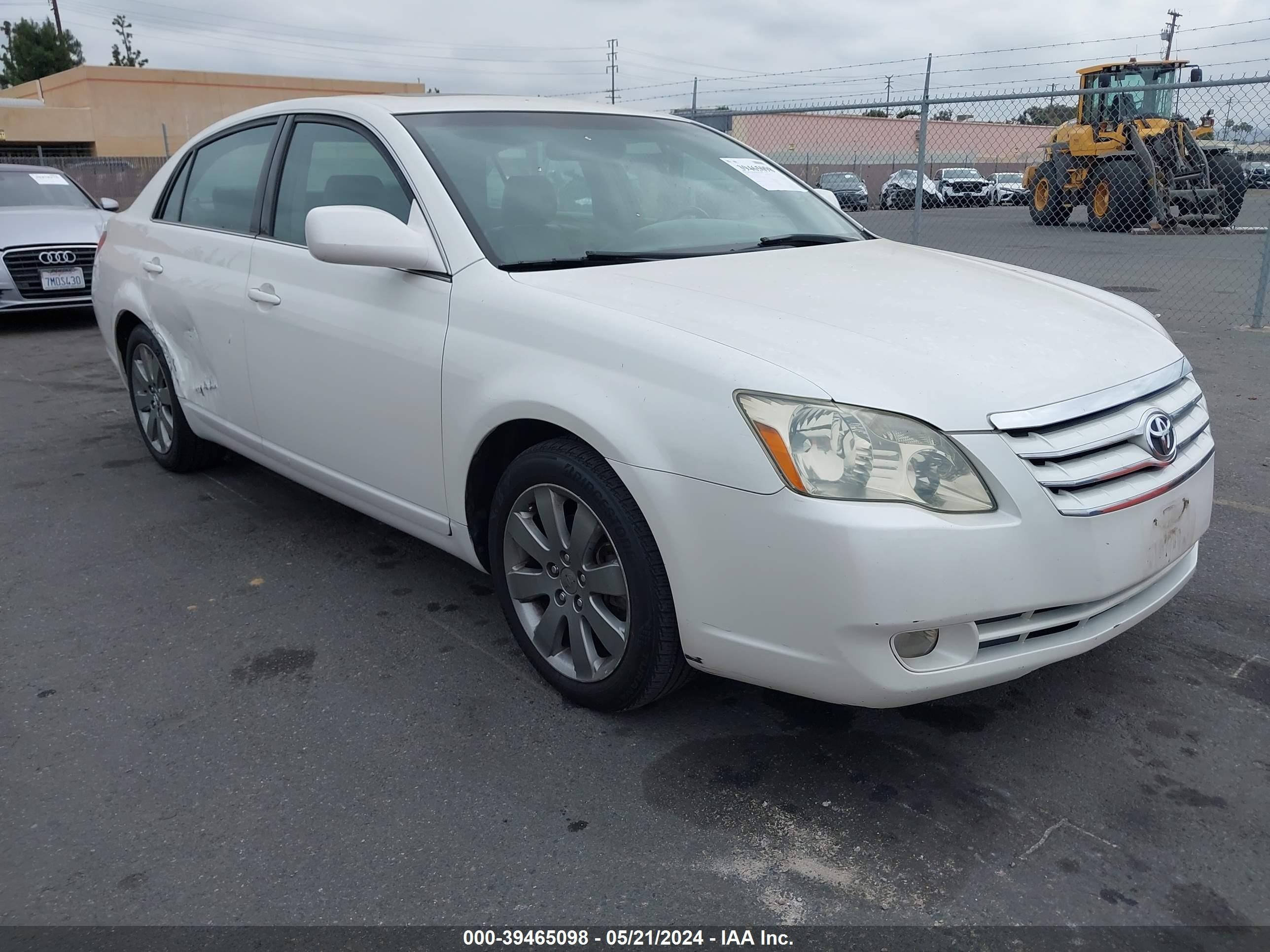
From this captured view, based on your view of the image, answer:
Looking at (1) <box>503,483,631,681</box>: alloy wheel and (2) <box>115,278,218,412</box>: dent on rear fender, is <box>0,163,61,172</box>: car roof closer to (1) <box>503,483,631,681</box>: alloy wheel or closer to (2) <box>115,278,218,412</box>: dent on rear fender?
(2) <box>115,278,218,412</box>: dent on rear fender

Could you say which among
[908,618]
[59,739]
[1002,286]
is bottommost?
[59,739]

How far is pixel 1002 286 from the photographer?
3014 mm

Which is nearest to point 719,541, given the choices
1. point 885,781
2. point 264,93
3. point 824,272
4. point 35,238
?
point 885,781

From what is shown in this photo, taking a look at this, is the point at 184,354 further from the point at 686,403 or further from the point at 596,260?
the point at 686,403

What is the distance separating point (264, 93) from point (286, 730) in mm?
41427

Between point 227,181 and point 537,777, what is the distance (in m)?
2.93

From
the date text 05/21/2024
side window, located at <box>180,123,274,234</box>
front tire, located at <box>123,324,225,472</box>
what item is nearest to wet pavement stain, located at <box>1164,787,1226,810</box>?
the date text 05/21/2024

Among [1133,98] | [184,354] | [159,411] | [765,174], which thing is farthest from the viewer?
[1133,98]

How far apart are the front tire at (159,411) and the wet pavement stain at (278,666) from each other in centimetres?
181

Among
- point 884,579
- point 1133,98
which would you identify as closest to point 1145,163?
point 1133,98

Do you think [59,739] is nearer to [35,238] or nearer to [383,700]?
[383,700]

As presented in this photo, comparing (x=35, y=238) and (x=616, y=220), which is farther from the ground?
(x=616, y=220)

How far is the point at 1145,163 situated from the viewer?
648 inches

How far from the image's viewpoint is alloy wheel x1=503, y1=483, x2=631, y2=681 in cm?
261
